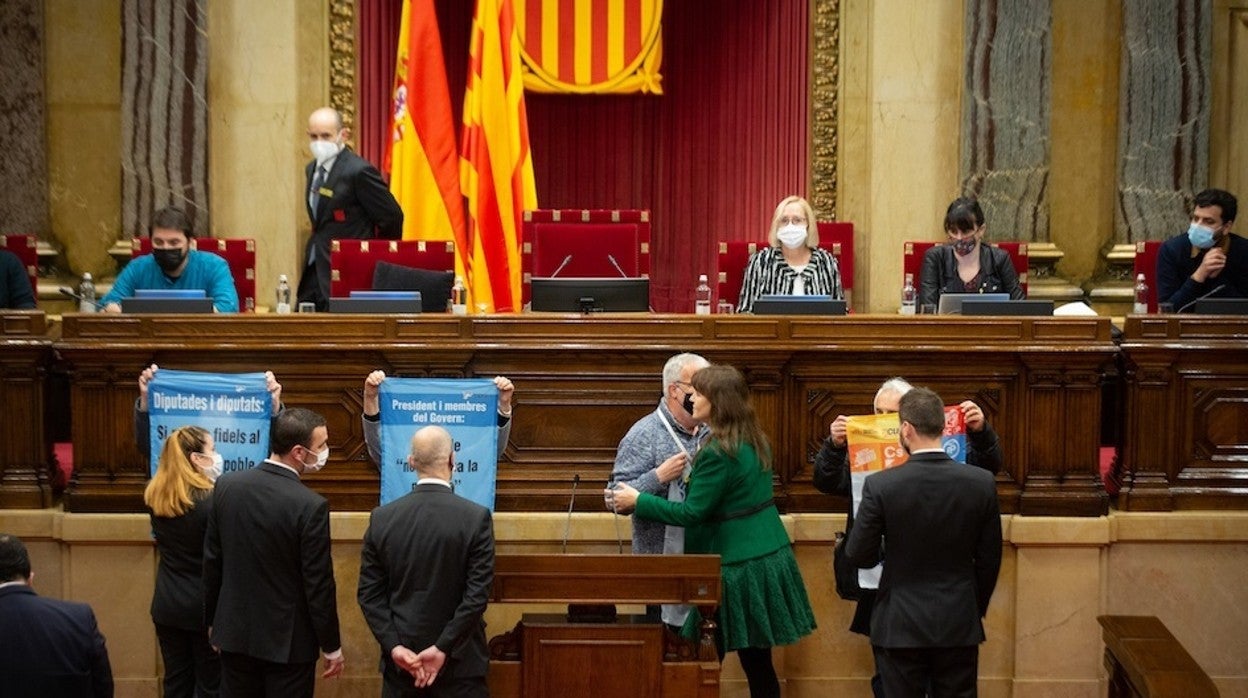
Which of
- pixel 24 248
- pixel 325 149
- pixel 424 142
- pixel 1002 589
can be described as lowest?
pixel 1002 589

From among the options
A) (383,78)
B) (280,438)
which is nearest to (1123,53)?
(383,78)

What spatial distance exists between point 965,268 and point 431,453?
3269 mm

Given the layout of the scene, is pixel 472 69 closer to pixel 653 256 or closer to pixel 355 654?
pixel 653 256

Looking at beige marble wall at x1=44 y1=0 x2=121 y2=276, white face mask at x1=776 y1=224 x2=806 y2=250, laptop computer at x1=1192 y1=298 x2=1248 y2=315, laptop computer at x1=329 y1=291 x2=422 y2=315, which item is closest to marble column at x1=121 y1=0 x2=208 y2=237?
beige marble wall at x1=44 y1=0 x2=121 y2=276

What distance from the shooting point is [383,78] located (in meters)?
9.49

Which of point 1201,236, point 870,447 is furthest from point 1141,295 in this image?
point 870,447

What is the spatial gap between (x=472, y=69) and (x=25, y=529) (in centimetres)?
420

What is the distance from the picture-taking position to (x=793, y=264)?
7086 millimetres

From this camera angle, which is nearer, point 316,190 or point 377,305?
point 377,305

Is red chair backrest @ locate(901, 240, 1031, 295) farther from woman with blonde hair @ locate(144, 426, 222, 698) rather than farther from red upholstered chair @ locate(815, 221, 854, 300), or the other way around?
woman with blonde hair @ locate(144, 426, 222, 698)

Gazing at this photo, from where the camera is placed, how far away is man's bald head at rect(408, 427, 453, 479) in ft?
15.2

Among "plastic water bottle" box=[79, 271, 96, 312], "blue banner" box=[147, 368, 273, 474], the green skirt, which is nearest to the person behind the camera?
the green skirt

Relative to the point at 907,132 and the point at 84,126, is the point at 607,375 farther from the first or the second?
the point at 84,126

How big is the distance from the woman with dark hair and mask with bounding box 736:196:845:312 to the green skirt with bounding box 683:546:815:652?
1970 millimetres
